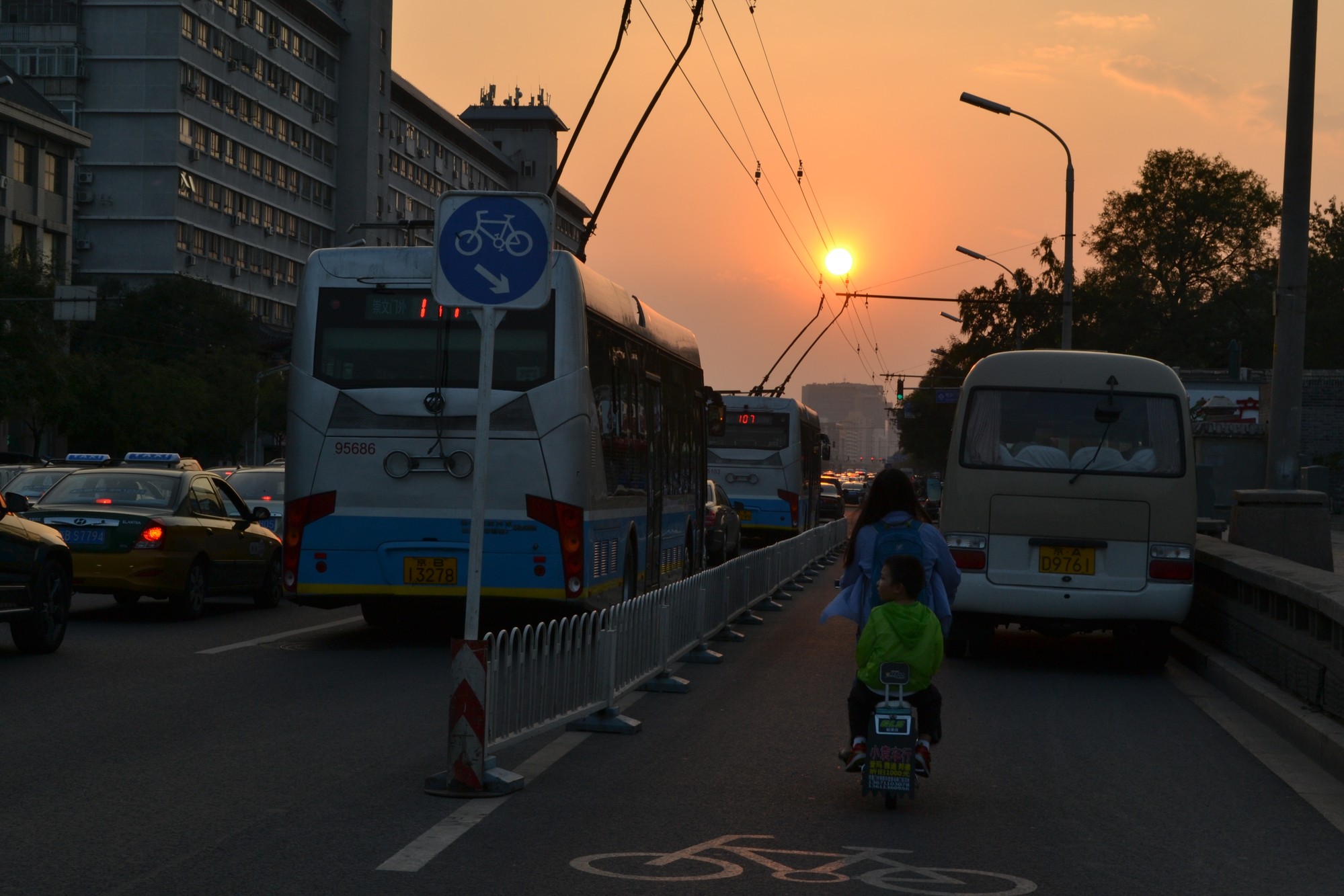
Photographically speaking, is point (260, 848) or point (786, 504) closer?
point (260, 848)

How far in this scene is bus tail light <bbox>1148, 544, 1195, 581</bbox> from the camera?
523 inches

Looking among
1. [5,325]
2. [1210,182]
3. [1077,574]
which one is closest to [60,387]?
[5,325]

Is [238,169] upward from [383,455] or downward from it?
upward

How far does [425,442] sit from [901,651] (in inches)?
277

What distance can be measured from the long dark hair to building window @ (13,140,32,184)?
209 ft

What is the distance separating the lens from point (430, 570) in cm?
1378

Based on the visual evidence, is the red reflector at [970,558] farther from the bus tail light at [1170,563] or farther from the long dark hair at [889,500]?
the long dark hair at [889,500]

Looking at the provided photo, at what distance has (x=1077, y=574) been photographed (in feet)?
44.0

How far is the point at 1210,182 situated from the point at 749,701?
280 feet

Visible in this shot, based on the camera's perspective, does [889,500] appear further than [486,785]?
Yes

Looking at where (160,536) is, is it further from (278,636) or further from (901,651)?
(901,651)

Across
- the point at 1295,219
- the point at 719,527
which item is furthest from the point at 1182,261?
the point at 1295,219

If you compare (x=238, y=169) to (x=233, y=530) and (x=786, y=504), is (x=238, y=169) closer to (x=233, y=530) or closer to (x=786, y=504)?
(x=786, y=504)

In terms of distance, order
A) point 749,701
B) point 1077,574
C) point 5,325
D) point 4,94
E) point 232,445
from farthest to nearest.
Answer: point 232,445 → point 4,94 → point 5,325 → point 1077,574 → point 749,701
